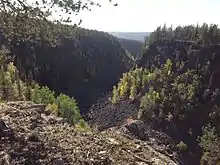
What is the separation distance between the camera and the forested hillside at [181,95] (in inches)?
3762

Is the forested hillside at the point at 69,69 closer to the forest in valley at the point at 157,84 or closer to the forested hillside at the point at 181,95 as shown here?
the forest in valley at the point at 157,84

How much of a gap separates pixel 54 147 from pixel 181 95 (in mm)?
97057

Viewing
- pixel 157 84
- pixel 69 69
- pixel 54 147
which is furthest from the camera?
pixel 69 69

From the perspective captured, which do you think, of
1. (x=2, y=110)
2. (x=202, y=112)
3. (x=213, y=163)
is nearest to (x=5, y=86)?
(x=213, y=163)

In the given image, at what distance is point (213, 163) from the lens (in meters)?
48.9

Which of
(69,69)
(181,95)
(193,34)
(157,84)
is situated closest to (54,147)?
(181,95)

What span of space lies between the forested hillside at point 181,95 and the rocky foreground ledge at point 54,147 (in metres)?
66.9

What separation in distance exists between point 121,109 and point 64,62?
6289 cm

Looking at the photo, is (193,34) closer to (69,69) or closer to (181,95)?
(181,95)

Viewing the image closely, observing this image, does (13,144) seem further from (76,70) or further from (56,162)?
(76,70)

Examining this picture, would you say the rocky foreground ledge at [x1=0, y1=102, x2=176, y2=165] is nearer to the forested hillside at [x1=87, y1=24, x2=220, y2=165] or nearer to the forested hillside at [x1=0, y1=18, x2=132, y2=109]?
the forested hillside at [x1=87, y1=24, x2=220, y2=165]

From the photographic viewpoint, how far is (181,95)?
106m

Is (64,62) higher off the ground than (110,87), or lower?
higher

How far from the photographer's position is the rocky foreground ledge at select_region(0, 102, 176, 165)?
10.3 meters
